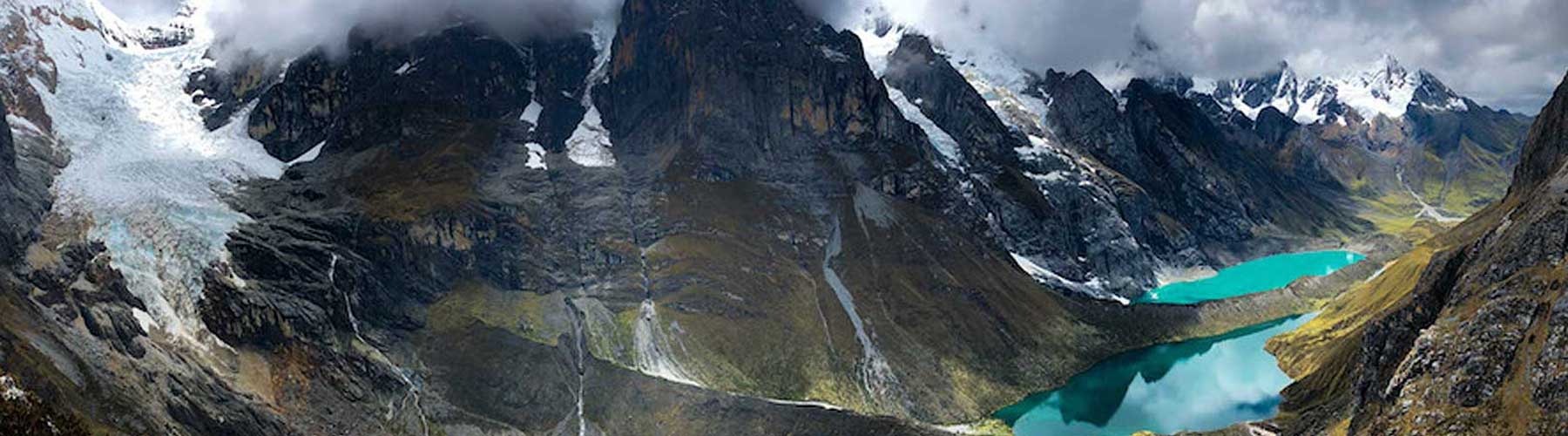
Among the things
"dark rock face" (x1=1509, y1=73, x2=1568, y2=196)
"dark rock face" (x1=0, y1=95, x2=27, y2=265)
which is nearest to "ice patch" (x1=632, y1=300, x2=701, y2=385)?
"dark rock face" (x1=0, y1=95, x2=27, y2=265)

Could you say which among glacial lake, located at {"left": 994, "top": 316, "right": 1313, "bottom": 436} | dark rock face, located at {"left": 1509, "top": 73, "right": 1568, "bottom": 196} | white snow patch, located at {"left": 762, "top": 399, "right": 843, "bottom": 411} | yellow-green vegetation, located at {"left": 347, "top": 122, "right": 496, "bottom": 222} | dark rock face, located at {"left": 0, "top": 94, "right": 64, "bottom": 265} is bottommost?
white snow patch, located at {"left": 762, "top": 399, "right": 843, "bottom": 411}

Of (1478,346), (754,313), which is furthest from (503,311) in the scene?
(1478,346)

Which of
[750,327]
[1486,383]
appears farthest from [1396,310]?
[750,327]

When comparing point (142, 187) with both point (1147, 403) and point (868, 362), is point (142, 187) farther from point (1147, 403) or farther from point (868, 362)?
point (1147, 403)

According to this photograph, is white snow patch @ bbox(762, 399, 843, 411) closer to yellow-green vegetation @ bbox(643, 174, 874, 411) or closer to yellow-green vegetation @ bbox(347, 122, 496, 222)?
yellow-green vegetation @ bbox(643, 174, 874, 411)

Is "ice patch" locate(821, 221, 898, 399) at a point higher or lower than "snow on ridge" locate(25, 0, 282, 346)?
lower

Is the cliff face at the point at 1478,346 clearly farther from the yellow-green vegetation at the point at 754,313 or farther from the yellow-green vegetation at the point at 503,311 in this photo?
the yellow-green vegetation at the point at 503,311

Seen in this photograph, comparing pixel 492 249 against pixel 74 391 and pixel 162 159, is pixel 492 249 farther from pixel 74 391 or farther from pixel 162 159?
pixel 74 391
